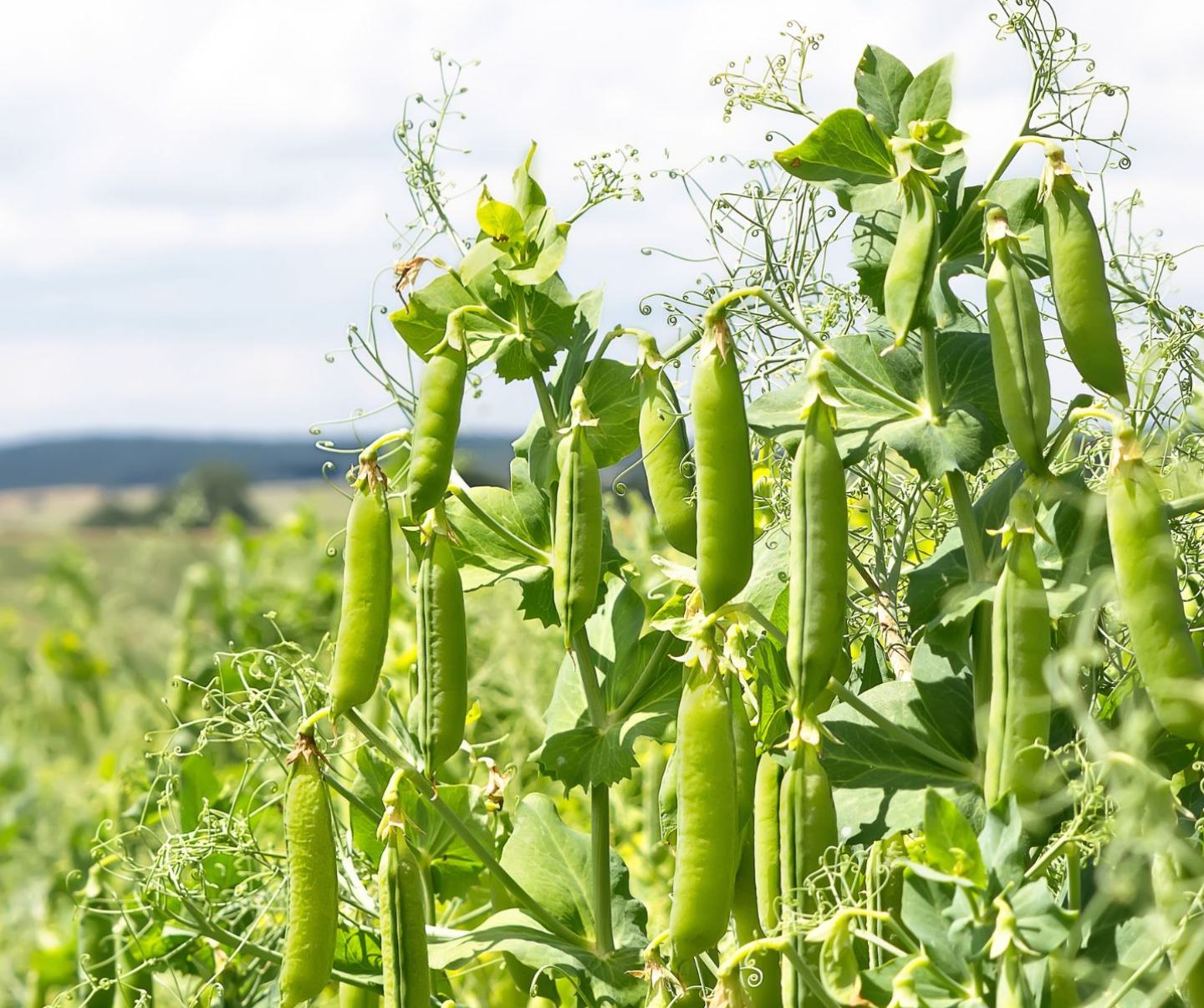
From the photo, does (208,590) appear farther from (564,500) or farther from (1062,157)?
(1062,157)

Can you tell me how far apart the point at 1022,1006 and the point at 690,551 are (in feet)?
1.53

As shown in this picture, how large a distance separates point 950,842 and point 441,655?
18.0 inches

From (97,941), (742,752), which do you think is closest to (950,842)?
(742,752)

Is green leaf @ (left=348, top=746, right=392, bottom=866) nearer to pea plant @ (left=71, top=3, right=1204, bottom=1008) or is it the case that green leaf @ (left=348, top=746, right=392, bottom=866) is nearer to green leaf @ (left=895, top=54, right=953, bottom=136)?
pea plant @ (left=71, top=3, right=1204, bottom=1008)

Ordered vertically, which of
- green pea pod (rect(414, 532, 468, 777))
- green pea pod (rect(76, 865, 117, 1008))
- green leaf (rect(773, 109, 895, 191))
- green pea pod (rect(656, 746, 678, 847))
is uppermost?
green leaf (rect(773, 109, 895, 191))

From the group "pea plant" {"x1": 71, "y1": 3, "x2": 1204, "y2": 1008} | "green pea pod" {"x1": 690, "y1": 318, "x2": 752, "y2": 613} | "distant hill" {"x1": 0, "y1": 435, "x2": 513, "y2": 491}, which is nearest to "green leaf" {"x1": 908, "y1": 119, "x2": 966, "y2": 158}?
"pea plant" {"x1": 71, "y1": 3, "x2": 1204, "y2": 1008}

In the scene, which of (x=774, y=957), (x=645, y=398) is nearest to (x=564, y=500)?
(x=645, y=398)

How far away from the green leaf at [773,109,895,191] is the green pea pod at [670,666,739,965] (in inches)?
16.7

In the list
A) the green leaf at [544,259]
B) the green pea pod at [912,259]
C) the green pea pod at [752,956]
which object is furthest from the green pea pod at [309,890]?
the green pea pod at [912,259]

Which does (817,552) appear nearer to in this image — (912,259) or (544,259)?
(912,259)

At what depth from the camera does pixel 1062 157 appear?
97cm

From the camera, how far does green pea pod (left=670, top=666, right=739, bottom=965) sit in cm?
100

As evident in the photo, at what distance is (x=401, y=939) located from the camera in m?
1.09

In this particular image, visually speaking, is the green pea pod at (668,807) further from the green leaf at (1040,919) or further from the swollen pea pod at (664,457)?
the green leaf at (1040,919)
